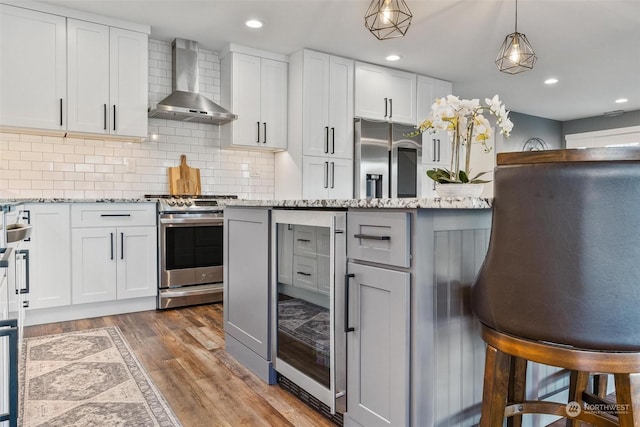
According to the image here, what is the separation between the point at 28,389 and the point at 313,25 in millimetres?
3347

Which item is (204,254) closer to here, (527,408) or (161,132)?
(161,132)

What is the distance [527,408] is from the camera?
1.30 metres

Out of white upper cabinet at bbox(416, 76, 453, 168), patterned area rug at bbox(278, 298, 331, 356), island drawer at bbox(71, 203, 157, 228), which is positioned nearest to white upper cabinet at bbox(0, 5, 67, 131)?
island drawer at bbox(71, 203, 157, 228)

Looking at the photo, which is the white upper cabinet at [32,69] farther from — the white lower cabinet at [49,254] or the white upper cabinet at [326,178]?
the white upper cabinet at [326,178]

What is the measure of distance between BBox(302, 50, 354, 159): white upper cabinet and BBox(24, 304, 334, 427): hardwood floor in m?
2.10

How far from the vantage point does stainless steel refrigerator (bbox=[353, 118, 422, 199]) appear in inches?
187

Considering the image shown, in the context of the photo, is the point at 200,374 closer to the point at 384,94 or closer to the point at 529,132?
the point at 384,94

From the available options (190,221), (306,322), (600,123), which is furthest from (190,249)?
(600,123)

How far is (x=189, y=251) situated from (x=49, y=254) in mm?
1076

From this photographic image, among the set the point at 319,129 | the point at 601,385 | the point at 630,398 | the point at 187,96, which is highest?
the point at 187,96

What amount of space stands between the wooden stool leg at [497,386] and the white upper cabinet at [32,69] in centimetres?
367

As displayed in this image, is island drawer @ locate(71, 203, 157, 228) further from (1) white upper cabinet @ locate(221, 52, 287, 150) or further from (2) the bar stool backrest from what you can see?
Answer: (2) the bar stool backrest

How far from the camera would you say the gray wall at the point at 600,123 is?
23.5 feet

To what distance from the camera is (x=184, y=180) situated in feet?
14.1
